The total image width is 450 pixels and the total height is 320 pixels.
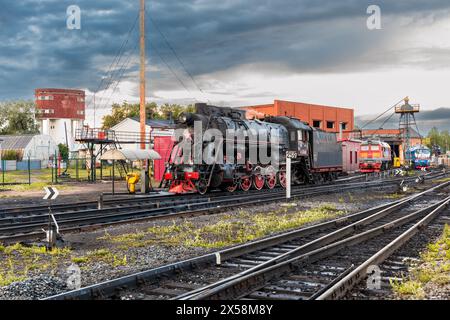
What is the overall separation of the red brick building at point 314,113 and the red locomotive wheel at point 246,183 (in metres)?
31.4

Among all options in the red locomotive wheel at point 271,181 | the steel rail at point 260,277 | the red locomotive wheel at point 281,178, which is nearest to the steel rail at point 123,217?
the red locomotive wheel at point 271,181

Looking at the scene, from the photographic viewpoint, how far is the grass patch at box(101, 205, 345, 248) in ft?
35.6

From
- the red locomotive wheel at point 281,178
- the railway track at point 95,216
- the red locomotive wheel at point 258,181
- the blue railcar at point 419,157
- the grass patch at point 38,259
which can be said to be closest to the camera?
the grass patch at point 38,259

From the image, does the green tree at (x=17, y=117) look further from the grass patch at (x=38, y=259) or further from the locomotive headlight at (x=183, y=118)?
the grass patch at (x=38, y=259)

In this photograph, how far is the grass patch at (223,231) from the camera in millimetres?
10859

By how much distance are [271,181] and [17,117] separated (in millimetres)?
82095

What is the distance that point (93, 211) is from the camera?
15445 mm

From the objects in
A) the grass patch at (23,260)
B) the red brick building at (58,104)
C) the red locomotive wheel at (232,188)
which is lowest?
the grass patch at (23,260)

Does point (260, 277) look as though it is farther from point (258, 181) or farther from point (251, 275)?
point (258, 181)

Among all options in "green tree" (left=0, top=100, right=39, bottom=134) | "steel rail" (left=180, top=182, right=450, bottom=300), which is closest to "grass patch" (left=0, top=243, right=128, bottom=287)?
"steel rail" (left=180, top=182, right=450, bottom=300)

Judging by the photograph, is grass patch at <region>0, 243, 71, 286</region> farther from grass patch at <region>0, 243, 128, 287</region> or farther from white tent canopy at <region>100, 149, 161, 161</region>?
white tent canopy at <region>100, 149, 161, 161</region>

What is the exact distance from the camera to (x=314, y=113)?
63375mm

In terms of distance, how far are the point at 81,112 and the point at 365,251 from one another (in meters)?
87.9

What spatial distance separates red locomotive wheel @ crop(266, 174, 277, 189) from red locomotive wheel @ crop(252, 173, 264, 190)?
2.26 feet
